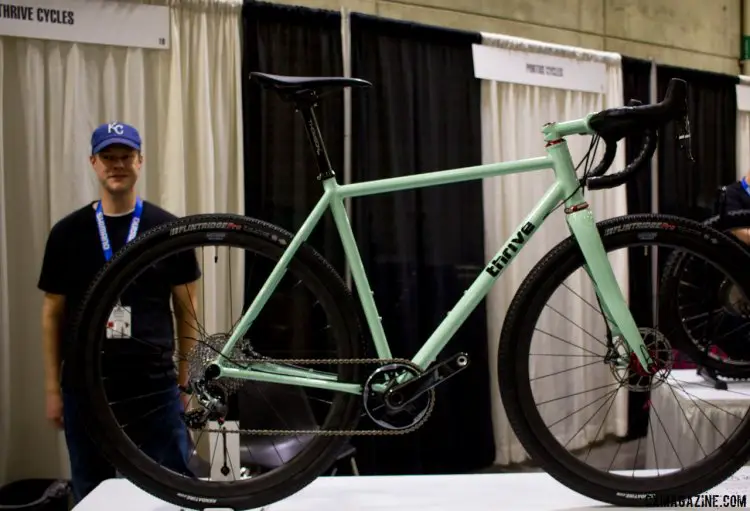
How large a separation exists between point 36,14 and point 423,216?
1.96 metres

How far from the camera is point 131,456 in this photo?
4.13 feet

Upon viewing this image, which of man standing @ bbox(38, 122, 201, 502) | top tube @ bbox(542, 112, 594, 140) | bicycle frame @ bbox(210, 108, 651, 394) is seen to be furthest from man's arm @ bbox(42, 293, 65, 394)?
top tube @ bbox(542, 112, 594, 140)

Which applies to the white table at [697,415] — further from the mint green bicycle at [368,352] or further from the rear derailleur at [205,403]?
the rear derailleur at [205,403]

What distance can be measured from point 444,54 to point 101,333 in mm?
2460

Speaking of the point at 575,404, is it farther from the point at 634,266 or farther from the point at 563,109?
the point at 563,109

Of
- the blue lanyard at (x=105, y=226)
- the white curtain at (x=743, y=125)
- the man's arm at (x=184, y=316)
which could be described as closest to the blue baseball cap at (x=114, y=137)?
the blue lanyard at (x=105, y=226)

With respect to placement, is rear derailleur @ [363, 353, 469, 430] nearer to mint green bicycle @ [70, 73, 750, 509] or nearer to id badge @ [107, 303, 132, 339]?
mint green bicycle @ [70, 73, 750, 509]

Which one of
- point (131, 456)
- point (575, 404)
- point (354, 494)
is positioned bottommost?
point (575, 404)

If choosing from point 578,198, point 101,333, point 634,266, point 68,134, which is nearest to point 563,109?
point 634,266

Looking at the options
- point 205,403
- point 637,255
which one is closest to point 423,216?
point 637,255

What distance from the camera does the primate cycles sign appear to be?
7.84 ft

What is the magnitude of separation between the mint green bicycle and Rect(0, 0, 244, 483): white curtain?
1.35 meters

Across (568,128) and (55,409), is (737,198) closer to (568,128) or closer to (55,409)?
(568,128)

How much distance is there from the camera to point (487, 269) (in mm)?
1333
